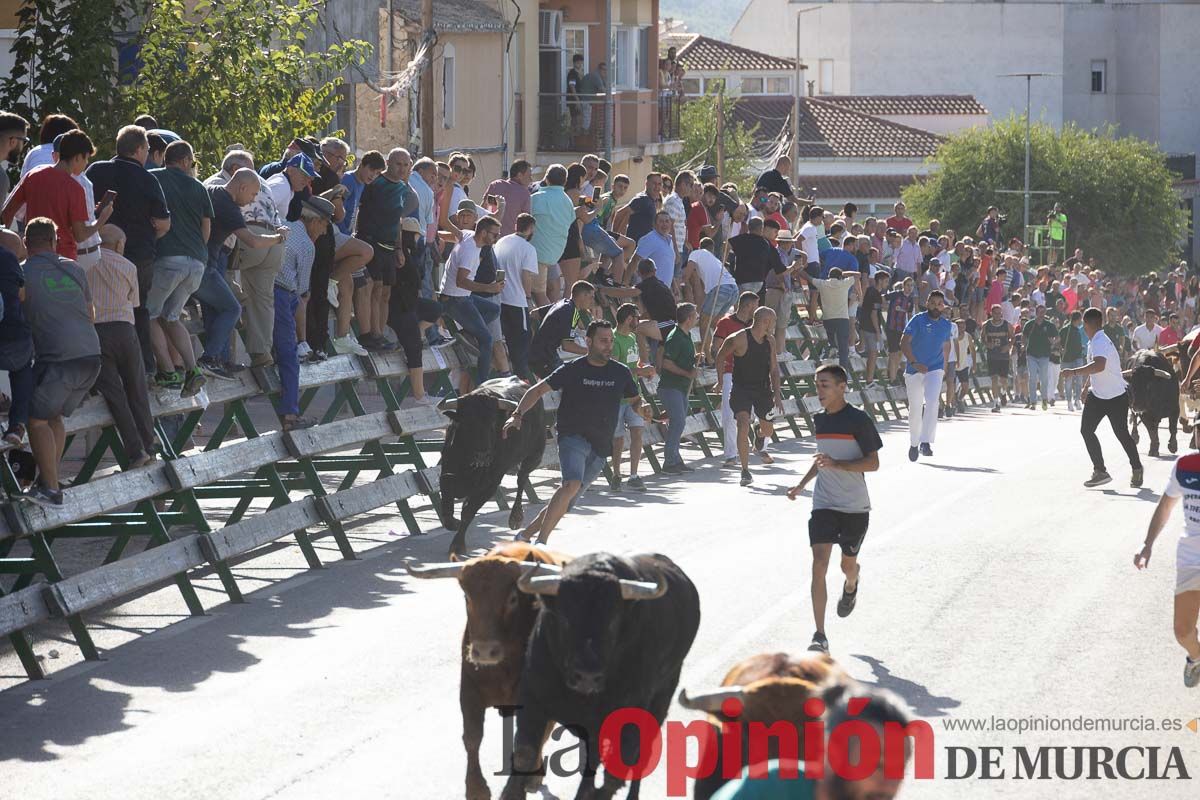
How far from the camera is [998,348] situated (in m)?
37.6

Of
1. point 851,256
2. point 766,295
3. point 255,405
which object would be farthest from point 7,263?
point 851,256

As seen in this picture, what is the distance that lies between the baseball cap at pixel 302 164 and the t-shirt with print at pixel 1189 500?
321 inches

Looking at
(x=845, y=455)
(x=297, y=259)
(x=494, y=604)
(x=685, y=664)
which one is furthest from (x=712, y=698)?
(x=297, y=259)

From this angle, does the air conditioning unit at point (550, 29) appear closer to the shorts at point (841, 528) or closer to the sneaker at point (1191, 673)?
the shorts at point (841, 528)

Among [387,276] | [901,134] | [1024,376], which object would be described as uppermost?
[901,134]

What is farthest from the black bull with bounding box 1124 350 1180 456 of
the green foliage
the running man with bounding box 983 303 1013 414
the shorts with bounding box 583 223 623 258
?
the green foliage

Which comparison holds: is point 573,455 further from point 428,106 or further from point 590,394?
point 428,106

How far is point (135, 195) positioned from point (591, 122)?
102ft

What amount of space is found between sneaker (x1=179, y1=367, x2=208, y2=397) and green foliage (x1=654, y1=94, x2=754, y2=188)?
193 feet

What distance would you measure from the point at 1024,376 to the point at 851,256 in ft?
40.1

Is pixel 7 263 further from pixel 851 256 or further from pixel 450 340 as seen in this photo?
pixel 851 256

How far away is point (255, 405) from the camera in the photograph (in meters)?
25.5

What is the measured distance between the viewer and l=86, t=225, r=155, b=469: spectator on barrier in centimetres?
1265

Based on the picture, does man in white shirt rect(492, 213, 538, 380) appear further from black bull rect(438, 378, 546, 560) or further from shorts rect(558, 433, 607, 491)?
shorts rect(558, 433, 607, 491)
